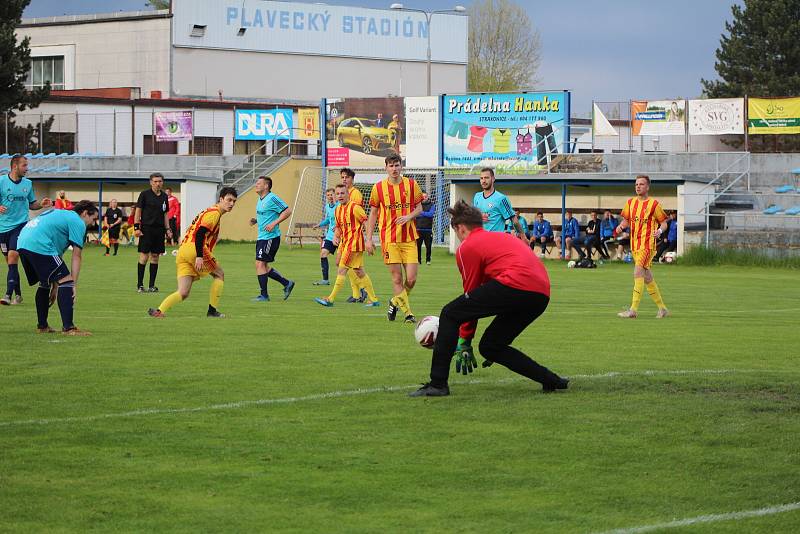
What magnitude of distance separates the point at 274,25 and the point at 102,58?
1071cm

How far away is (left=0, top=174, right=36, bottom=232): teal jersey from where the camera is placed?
1817 cm

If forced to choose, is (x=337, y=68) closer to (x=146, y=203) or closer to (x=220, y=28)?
(x=220, y=28)

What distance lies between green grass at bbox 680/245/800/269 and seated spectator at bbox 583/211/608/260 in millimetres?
2710

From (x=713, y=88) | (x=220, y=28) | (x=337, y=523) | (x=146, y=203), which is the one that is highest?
(x=220, y=28)

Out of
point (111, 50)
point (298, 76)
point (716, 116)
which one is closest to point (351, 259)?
point (716, 116)

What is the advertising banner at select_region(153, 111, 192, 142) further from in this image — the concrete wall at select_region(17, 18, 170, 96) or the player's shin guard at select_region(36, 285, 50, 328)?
the player's shin guard at select_region(36, 285, 50, 328)

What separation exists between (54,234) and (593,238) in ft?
82.3

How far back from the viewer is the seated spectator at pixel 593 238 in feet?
119

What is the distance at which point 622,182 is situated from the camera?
38.2m

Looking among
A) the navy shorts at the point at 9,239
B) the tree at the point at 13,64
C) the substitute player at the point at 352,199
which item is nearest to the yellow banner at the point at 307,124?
the tree at the point at 13,64

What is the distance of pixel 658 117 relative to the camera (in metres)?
43.4

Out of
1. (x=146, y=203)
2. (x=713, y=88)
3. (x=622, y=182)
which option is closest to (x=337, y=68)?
(x=713, y=88)

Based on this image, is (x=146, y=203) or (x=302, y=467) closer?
(x=302, y=467)

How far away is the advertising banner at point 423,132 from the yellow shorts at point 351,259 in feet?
94.4
